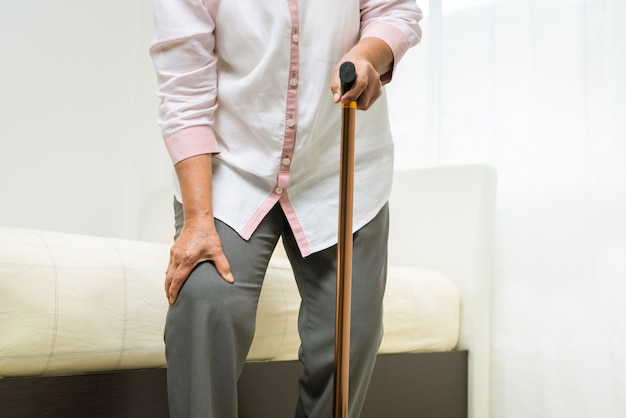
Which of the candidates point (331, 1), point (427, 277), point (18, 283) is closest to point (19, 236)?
point (18, 283)

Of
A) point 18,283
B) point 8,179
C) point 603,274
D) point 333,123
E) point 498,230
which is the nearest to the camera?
point 18,283

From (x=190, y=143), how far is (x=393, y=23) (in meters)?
0.40

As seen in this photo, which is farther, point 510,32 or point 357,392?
point 510,32

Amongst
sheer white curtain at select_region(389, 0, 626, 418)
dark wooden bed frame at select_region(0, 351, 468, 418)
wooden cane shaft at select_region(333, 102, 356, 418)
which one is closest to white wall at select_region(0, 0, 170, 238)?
sheer white curtain at select_region(389, 0, 626, 418)

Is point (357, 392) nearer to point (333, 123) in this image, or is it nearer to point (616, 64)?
point (333, 123)

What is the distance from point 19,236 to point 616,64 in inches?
64.5

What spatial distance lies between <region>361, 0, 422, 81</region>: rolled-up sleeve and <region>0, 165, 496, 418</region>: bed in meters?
0.56

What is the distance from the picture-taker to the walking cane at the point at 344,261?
853 mm

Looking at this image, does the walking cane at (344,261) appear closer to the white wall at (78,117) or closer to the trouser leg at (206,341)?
the trouser leg at (206,341)

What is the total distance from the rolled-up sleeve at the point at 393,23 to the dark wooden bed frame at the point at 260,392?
67 cm

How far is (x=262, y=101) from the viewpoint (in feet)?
3.66

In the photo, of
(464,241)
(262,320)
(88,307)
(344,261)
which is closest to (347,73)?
(344,261)

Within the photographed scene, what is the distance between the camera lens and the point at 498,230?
219 centimetres

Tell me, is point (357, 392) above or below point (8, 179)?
below
